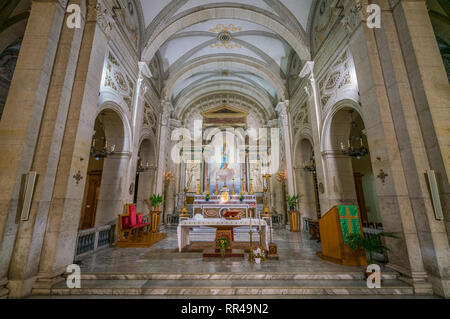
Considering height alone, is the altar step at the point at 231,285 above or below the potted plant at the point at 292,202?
below

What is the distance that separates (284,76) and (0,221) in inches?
480

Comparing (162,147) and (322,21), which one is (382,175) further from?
(162,147)

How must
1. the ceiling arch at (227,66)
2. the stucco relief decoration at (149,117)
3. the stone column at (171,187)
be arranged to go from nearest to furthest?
the stucco relief decoration at (149,117), the ceiling arch at (227,66), the stone column at (171,187)

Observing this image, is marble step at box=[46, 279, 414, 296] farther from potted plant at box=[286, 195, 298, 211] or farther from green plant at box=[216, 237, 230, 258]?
potted plant at box=[286, 195, 298, 211]

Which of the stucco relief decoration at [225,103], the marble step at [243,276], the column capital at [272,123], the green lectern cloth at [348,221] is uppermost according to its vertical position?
the stucco relief decoration at [225,103]

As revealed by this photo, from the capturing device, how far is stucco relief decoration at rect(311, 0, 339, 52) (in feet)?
20.6

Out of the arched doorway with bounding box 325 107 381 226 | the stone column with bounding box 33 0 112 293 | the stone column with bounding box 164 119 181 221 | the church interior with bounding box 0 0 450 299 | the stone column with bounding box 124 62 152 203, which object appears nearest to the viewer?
the church interior with bounding box 0 0 450 299

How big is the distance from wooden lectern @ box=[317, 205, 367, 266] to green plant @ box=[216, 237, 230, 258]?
2366 millimetres

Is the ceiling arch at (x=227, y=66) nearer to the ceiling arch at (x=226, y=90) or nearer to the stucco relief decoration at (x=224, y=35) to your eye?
the stucco relief decoration at (x=224, y=35)

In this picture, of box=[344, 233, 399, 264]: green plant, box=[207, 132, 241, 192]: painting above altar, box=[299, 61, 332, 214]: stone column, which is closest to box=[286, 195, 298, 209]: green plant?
box=[299, 61, 332, 214]: stone column

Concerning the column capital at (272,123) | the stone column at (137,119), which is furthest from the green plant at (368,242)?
the column capital at (272,123)

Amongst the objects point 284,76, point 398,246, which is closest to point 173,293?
point 398,246

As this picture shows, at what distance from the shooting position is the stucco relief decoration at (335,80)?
5.66m

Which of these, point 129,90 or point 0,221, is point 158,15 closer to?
point 129,90
